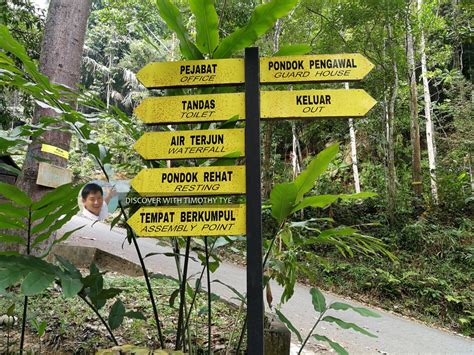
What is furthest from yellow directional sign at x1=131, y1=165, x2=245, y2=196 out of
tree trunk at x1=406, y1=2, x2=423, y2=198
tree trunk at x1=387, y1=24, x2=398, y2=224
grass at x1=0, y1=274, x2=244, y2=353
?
tree trunk at x1=406, y1=2, x2=423, y2=198

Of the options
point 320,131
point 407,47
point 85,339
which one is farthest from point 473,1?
point 85,339

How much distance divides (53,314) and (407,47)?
921cm

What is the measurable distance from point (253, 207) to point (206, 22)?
33.7 inches

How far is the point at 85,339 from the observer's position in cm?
246

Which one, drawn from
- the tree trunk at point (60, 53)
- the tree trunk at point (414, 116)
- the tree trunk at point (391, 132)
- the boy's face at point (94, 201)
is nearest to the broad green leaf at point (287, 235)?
the boy's face at point (94, 201)

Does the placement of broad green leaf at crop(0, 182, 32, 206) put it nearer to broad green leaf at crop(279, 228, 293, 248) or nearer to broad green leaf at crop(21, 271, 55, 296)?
broad green leaf at crop(21, 271, 55, 296)

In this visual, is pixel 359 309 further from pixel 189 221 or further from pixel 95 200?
pixel 95 200

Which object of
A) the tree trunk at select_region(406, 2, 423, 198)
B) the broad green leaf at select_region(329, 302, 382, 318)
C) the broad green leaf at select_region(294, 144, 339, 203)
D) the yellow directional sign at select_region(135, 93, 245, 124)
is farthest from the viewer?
the tree trunk at select_region(406, 2, 423, 198)

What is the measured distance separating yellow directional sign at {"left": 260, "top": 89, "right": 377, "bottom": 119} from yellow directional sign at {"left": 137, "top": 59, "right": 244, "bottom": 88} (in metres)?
0.18

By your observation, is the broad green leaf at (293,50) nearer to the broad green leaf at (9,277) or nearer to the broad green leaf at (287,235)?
the broad green leaf at (287,235)

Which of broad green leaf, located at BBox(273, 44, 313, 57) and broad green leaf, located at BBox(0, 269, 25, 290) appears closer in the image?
broad green leaf, located at BBox(0, 269, 25, 290)

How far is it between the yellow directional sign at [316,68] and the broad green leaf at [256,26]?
13cm

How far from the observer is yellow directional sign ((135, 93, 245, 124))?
163 cm

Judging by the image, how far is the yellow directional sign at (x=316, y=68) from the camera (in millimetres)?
1632
